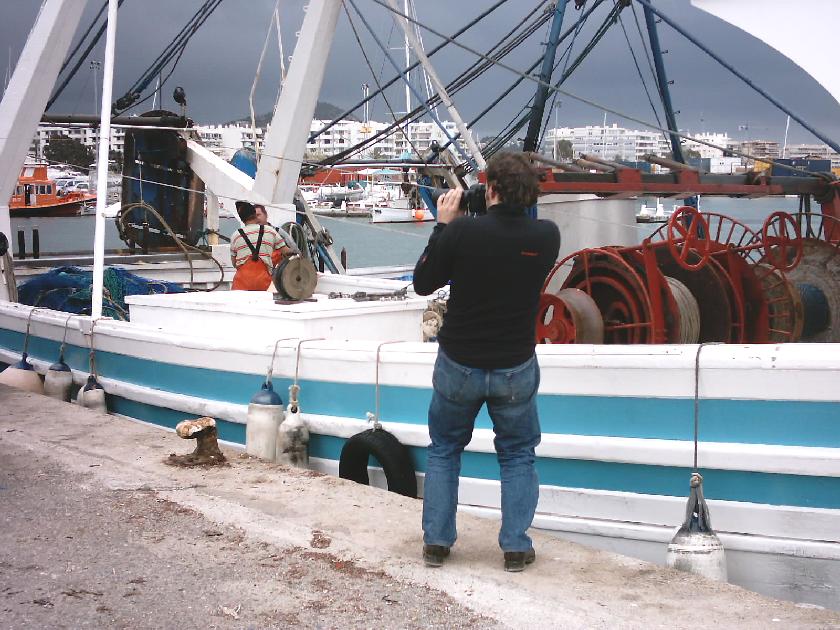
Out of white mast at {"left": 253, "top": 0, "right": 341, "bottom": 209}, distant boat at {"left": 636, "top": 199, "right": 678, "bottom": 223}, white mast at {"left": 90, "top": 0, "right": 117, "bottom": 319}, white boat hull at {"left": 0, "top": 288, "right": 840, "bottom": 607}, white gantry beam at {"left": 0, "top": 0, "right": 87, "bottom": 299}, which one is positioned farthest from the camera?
distant boat at {"left": 636, "top": 199, "right": 678, "bottom": 223}

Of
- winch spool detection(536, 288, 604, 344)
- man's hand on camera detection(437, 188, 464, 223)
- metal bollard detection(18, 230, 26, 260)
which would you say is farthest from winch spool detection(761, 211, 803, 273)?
metal bollard detection(18, 230, 26, 260)

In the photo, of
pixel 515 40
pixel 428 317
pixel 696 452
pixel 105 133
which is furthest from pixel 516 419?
pixel 515 40

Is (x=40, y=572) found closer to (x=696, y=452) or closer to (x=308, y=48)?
(x=696, y=452)

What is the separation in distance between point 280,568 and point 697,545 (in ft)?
5.88

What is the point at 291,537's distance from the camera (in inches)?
192

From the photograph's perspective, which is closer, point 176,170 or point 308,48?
point 308,48

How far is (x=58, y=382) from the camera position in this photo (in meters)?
8.62

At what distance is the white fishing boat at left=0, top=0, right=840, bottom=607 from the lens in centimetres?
481

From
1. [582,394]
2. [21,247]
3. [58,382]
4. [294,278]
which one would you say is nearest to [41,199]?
[21,247]

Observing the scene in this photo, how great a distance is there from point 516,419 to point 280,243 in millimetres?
5118

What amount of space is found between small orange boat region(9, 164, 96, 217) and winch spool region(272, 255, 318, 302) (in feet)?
216

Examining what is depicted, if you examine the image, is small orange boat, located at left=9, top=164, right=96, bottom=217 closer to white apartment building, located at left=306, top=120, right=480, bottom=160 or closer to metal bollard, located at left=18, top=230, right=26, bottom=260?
white apartment building, located at left=306, top=120, right=480, bottom=160

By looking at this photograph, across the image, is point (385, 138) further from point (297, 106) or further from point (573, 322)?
point (573, 322)

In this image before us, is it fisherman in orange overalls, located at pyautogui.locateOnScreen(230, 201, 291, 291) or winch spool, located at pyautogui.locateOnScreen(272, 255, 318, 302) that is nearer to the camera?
winch spool, located at pyautogui.locateOnScreen(272, 255, 318, 302)
